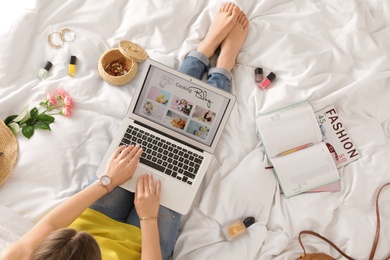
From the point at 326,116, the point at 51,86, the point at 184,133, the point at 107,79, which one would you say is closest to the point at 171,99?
the point at 184,133

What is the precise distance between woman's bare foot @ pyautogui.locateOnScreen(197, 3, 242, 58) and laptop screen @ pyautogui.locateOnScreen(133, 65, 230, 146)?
0.26 metres

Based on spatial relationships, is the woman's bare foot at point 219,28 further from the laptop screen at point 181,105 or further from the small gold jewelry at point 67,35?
the small gold jewelry at point 67,35

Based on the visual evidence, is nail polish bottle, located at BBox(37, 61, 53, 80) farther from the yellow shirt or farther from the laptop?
the yellow shirt

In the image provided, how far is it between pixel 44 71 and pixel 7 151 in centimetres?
29

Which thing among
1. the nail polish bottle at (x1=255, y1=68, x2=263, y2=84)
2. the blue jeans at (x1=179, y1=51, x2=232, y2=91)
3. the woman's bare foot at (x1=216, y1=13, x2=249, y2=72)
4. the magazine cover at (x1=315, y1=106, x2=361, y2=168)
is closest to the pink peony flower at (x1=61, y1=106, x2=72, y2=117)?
the blue jeans at (x1=179, y1=51, x2=232, y2=91)

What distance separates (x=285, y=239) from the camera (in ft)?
3.95

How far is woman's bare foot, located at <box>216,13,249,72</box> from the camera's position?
4.44 ft

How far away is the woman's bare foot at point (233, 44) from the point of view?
1353mm

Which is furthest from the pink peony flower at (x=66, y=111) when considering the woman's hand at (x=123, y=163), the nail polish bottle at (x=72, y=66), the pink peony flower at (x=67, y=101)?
the woman's hand at (x=123, y=163)

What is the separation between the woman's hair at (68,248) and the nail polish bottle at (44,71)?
0.70 meters

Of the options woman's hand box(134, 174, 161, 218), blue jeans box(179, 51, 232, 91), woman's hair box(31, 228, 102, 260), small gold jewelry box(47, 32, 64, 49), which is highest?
blue jeans box(179, 51, 232, 91)

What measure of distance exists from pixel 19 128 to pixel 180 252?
629 millimetres

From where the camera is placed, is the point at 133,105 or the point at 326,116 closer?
the point at 133,105

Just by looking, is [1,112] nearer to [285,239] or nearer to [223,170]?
Result: [223,170]
